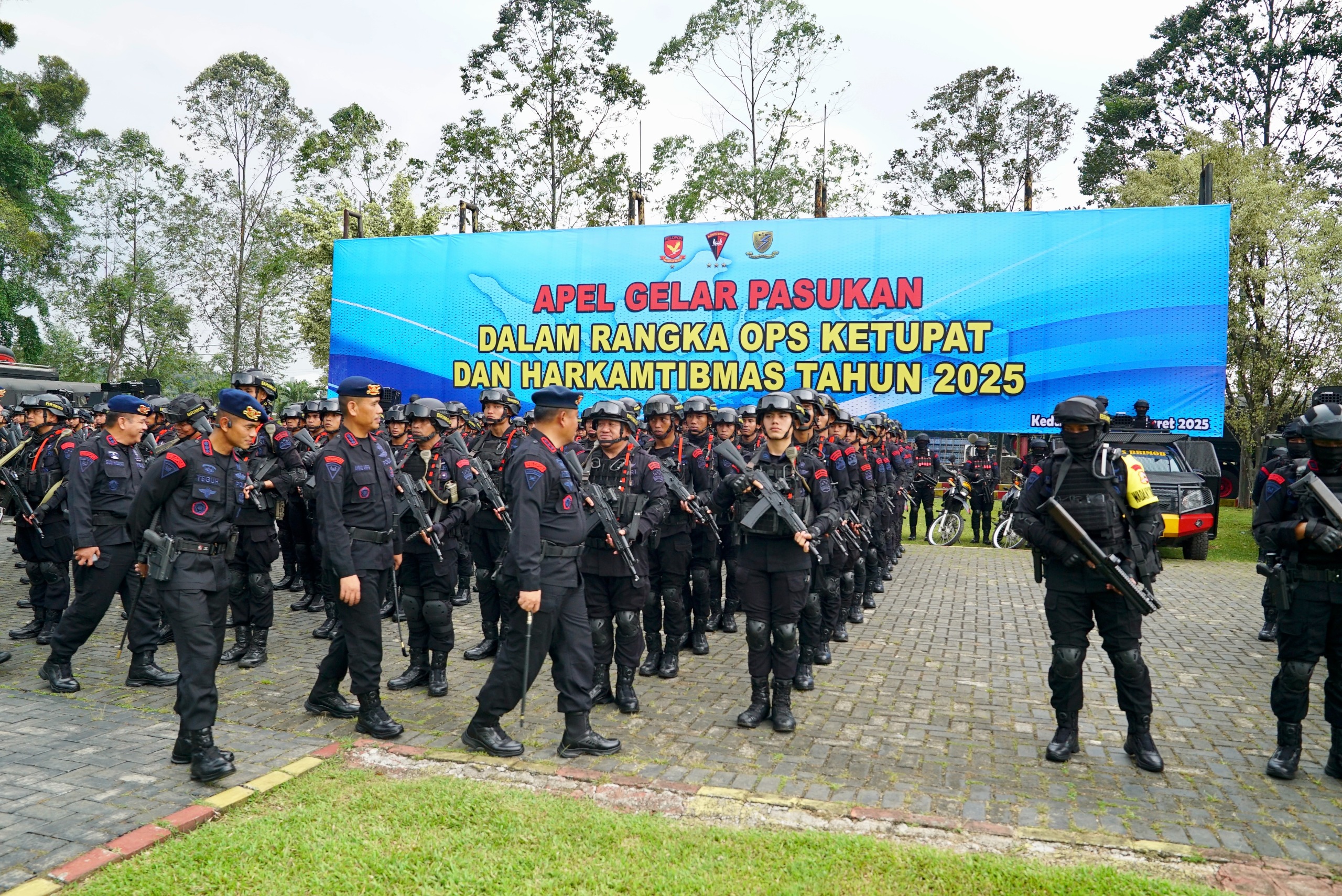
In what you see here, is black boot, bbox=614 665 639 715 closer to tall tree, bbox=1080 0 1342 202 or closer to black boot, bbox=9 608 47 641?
black boot, bbox=9 608 47 641

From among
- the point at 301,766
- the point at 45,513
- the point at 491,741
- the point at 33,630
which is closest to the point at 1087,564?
the point at 491,741

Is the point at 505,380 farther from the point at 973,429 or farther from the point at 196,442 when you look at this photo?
the point at 196,442

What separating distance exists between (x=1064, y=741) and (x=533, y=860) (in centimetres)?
340

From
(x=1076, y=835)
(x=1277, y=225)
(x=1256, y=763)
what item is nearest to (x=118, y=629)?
(x=1076, y=835)

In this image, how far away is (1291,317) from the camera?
2359 centimetres

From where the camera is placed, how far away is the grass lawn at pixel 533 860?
3.48 meters

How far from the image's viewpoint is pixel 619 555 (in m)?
5.63

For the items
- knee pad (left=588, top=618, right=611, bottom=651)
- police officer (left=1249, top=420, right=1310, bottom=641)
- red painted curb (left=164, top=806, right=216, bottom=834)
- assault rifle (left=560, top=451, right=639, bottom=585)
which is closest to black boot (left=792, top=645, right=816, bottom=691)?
knee pad (left=588, top=618, right=611, bottom=651)

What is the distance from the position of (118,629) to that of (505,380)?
10640 millimetres

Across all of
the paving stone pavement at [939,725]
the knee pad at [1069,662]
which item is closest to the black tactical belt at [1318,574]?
the paving stone pavement at [939,725]

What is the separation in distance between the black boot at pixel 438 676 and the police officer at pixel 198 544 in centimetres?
170

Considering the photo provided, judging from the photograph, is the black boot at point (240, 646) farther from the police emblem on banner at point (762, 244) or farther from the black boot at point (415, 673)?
the police emblem on banner at point (762, 244)

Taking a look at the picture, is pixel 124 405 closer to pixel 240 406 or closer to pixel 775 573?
pixel 240 406

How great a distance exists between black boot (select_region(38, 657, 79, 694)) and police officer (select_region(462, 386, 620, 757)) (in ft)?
10.7
